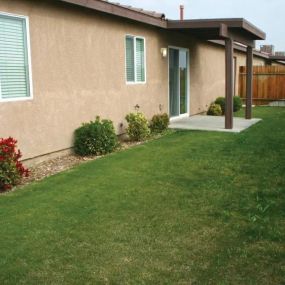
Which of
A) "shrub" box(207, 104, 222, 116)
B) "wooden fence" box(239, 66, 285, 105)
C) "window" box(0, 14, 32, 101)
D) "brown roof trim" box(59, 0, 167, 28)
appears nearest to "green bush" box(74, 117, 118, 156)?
"window" box(0, 14, 32, 101)

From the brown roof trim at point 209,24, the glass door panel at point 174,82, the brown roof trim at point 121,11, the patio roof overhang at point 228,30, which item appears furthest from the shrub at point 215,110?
the brown roof trim at point 121,11

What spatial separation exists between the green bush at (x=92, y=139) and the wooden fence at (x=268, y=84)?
51.3 ft

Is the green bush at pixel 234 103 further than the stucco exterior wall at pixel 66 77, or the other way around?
the green bush at pixel 234 103

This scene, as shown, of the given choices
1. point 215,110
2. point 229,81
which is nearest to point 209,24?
point 229,81

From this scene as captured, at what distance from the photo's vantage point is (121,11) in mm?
10336

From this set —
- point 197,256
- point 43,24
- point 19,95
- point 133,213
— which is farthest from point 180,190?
point 43,24

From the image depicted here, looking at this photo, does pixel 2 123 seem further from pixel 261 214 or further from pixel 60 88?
pixel 261 214

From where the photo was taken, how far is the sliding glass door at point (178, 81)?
48.9 feet

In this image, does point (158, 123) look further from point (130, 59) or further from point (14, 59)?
point (14, 59)

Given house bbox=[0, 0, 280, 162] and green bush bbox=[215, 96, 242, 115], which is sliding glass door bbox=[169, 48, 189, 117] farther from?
green bush bbox=[215, 96, 242, 115]

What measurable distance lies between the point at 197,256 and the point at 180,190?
7.38 feet

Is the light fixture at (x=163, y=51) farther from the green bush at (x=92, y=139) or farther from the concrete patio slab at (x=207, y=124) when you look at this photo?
the green bush at (x=92, y=139)

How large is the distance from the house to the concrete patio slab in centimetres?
41

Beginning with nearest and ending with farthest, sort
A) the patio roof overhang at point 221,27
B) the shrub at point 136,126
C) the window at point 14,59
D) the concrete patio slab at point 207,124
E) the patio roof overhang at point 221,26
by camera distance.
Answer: the window at point 14,59 → the shrub at point 136,126 → the patio roof overhang at point 221,26 → the patio roof overhang at point 221,27 → the concrete patio slab at point 207,124
